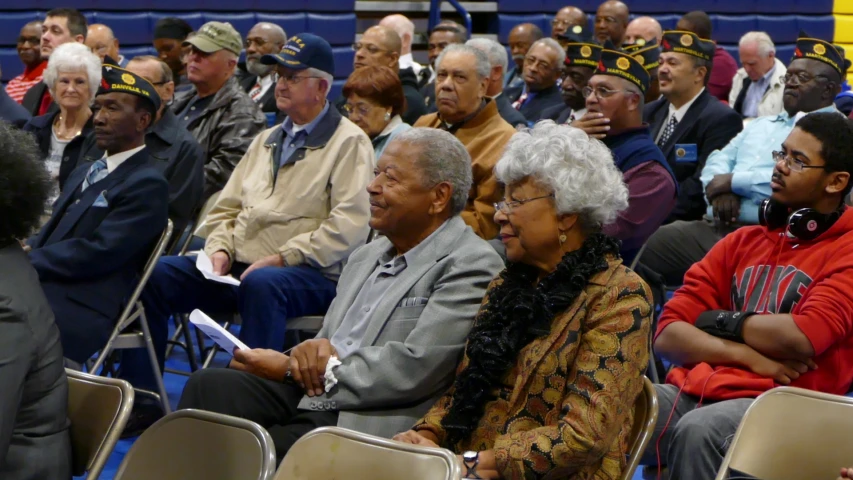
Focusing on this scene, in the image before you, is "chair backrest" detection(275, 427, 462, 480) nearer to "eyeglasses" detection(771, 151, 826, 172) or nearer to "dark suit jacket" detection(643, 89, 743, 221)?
"eyeglasses" detection(771, 151, 826, 172)

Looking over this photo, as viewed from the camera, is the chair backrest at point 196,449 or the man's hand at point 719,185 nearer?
the chair backrest at point 196,449

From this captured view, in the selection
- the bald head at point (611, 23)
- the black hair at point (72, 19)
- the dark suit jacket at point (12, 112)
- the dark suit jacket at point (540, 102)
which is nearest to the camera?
the dark suit jacket at point (12, 112)

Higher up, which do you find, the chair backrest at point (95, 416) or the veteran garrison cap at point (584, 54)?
the chair backrest at point (95, 416)

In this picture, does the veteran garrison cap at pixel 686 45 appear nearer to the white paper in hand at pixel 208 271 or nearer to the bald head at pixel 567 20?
the white paper in hand at pixel 208 271

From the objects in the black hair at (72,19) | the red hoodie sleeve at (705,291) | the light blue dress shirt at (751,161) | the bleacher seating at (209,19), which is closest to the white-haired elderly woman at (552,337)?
the red hoodie sleeve at (705,291)

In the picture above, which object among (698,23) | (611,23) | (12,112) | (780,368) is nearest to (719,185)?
(780,368)

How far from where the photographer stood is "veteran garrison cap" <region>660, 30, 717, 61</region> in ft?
16.6

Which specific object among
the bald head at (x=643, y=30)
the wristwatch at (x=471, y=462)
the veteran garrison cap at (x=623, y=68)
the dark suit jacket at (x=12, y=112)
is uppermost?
the veteran garrison cap at (x=623, y=68)

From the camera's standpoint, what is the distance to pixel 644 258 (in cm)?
429

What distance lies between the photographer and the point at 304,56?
406 cm

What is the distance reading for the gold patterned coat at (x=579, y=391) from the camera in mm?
2057

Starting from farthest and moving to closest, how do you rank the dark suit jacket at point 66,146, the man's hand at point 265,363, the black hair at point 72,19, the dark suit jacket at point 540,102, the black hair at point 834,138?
1. the black hair at point 72,19
2. the dark suit jacket at point 540,102
3. the dark suit jacket at point 66,146
4. the black hair at point 834,138
5. the man's hand at point 265,363

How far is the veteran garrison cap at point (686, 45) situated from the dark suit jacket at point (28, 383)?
147 inches

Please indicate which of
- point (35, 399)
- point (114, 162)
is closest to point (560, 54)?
point (114, 162)
